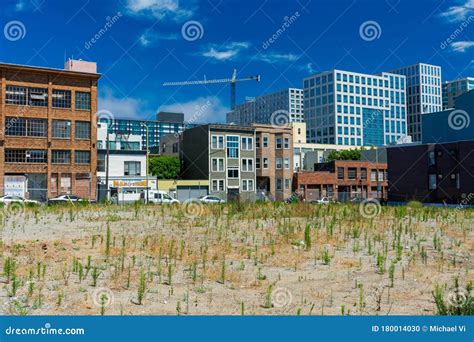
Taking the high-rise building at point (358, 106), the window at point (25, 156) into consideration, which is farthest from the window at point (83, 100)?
the high-rise building at point (358, 106)

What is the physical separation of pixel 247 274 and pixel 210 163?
53.7m

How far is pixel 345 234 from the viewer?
15.9 meters

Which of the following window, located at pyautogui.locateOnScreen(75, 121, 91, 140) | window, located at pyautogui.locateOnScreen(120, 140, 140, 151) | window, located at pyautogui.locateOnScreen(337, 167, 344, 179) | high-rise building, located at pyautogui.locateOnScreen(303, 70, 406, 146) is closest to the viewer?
window, located at pyautogui.locateOnScreen(75, 121, 91, 140)

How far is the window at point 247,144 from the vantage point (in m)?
67.3

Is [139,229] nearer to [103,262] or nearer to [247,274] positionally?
[103,262]

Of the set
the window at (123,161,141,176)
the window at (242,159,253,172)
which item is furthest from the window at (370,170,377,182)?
the window at (123,161,141,176)

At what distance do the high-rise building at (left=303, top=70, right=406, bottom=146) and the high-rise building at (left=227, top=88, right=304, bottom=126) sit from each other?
993 inches

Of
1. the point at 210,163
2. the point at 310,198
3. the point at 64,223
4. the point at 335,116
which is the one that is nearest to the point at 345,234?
the point at 64,223

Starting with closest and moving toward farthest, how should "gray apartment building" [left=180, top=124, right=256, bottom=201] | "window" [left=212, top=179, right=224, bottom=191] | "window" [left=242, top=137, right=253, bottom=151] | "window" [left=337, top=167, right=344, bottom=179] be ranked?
1. "window" [left=212, top=179, right=224, bottom=191]
2. "gray apartment building" [left=180, top=124, right=256, bottom=201]
3. "window" [left=242, top=137, right=253, bottom=151]
4. "window" [left=337, top=167, right=344, bottom=179]

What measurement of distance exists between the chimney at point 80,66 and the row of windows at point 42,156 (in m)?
10.1

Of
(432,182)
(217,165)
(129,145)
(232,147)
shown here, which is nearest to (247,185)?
→ (217,165)

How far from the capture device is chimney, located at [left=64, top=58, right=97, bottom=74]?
5654 cm

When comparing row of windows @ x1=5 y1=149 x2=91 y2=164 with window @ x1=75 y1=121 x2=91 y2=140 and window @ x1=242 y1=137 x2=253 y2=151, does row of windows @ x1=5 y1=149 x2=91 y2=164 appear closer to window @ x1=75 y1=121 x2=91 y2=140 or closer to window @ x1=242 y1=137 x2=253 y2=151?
window @ x1=75 y1=121 x2=91 y2=140

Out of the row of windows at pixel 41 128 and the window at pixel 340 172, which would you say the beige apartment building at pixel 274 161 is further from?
the row of windows at pixel 41 128
